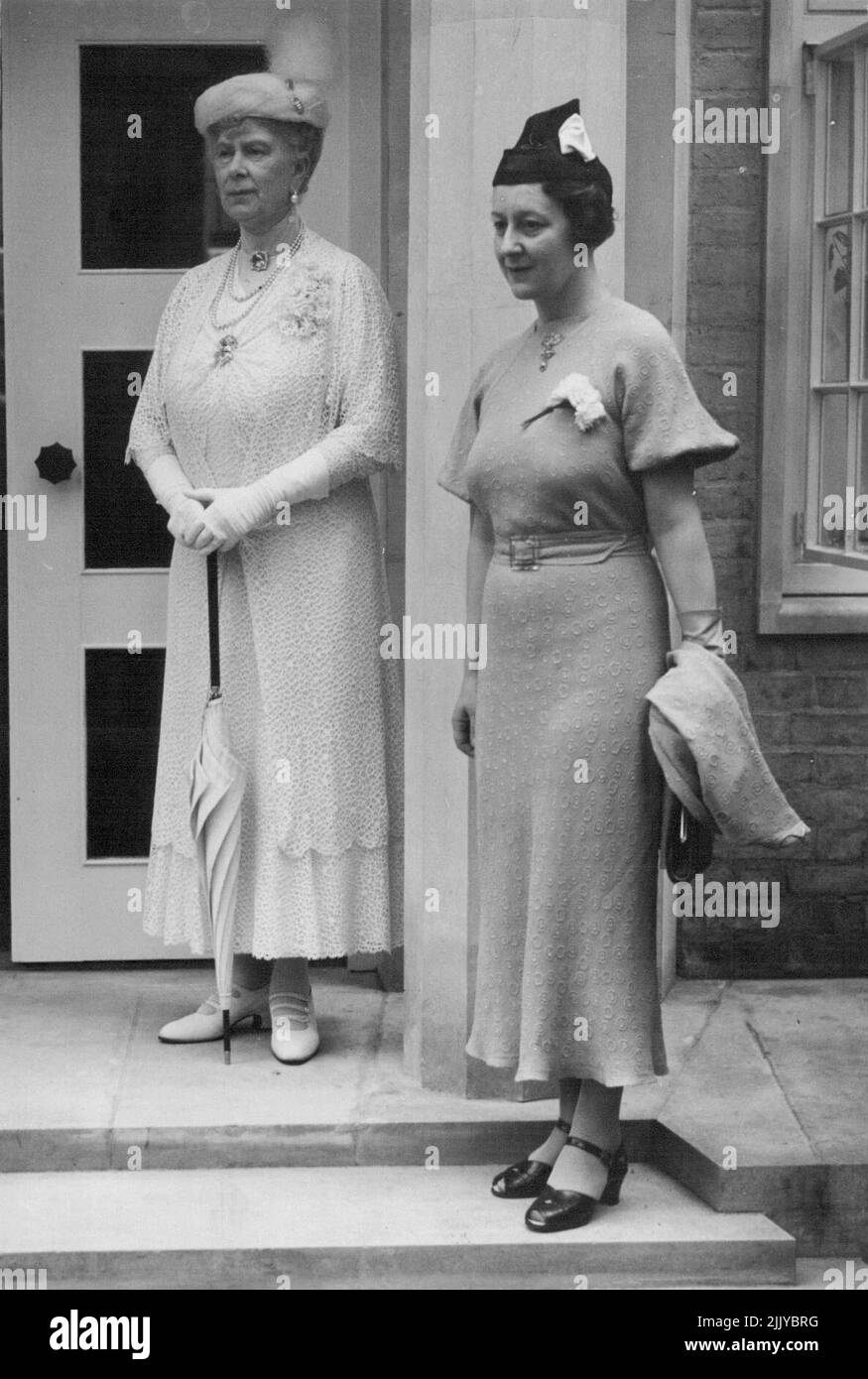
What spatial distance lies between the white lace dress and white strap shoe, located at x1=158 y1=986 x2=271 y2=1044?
201 millimetres

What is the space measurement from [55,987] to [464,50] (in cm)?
262

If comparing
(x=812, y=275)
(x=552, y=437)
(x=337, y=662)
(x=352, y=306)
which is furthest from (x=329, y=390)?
(x=812, y=275)

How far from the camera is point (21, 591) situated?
5910 mm

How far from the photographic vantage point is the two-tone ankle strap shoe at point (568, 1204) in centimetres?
434

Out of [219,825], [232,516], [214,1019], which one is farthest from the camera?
[214,1019]

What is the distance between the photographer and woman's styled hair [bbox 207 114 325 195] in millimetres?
5020

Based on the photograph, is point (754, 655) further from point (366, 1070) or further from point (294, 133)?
point (294, 133)

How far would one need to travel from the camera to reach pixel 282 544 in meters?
5.14

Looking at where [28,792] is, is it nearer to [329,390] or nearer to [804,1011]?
[329,390]

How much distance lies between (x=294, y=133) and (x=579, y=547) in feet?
4.63

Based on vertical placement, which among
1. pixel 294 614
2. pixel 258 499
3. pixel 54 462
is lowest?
pixel 294 614

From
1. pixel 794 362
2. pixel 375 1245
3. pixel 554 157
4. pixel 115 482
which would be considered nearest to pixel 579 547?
pixel 554 157

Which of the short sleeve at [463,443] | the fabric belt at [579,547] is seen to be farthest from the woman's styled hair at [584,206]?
the fabric belt at [579,547]

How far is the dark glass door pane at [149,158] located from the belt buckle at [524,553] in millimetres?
1917
